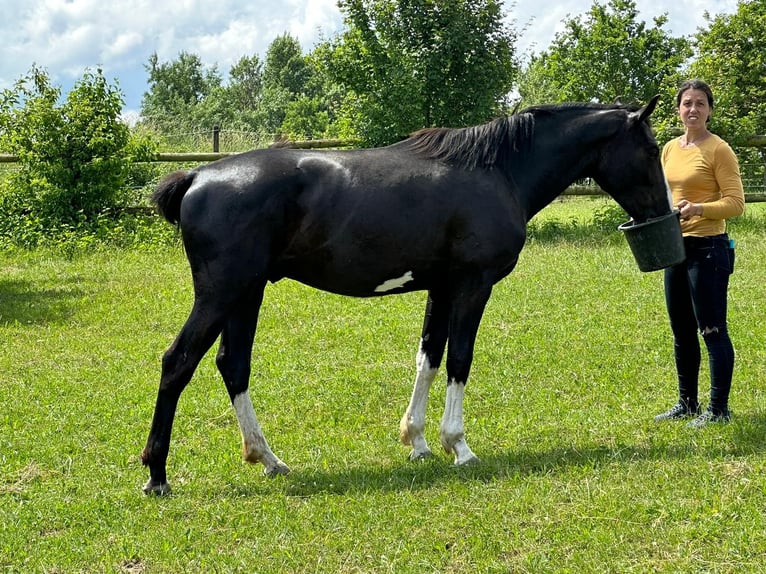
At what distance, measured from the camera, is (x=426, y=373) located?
17.6 ft

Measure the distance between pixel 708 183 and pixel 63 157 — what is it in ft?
42.1

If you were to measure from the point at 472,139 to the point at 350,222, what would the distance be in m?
1.02

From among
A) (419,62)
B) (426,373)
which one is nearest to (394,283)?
(426,373)

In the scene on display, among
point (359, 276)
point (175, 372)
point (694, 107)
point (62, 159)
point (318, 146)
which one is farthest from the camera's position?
point (318, 146)

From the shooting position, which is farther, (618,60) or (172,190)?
(618,60)

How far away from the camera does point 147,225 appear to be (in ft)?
51.2

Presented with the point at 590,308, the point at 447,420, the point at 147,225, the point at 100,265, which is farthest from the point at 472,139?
the point at 147,225

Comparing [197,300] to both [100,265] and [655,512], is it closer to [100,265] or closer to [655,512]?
[655,512]

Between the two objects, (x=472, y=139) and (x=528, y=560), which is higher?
(x=472, y=139)

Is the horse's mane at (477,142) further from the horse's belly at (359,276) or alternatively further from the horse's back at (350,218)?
the horse's belly at (359,276)

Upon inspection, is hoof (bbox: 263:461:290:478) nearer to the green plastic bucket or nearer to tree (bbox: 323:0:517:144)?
the green plastic bucket

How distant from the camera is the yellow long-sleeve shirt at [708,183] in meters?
5.39

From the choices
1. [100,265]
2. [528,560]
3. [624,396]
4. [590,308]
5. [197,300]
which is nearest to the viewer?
[528,560]

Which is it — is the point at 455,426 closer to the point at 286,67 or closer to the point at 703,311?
the point at 703,311
